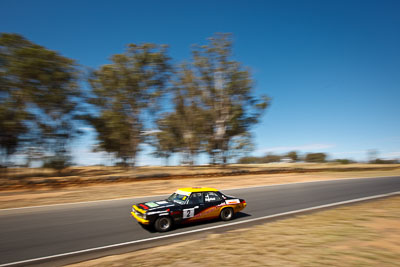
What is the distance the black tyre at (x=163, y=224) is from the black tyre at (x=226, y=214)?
2.07 meters

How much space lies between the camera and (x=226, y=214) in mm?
9016

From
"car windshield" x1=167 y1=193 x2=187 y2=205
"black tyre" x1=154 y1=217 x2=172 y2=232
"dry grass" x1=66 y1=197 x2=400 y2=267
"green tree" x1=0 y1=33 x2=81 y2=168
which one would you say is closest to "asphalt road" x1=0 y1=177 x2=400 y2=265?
"black tyre" x1=154 y1=217 x2=172 y2=232

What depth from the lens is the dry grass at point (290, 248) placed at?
197 inches

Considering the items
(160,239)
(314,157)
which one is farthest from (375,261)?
(314,157)

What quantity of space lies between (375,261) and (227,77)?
30.1m

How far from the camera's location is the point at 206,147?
38.9 m

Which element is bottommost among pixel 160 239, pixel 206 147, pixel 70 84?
pixel 160 239

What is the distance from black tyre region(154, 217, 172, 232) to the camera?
7582 millimetres

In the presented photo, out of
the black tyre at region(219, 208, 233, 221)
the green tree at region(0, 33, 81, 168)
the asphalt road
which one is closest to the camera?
the asphalt road

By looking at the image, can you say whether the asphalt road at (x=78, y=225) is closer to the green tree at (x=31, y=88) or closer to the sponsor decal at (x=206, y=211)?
the sponsor decal at (x=206, y=211)

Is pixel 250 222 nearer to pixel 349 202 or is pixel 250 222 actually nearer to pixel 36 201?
pixel 349 202

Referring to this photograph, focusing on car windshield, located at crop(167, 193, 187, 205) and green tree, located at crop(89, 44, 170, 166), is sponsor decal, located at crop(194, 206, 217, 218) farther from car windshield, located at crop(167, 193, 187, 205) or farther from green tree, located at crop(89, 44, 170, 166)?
green tree, located at crop(89, 44, 170, 166)

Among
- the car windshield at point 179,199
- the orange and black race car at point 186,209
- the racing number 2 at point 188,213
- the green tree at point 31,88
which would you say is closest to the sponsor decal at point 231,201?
the orange and black race car at point 186,209

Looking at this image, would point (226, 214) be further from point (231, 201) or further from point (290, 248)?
point (290, 248)
